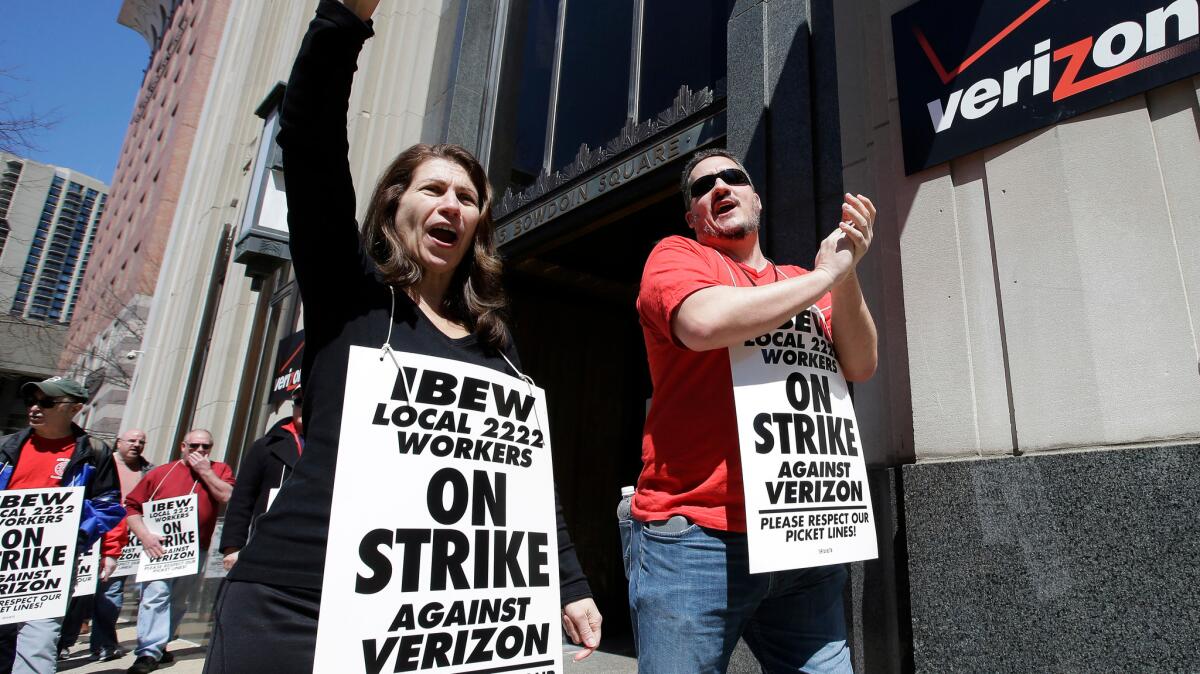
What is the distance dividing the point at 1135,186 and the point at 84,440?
609 centimetres

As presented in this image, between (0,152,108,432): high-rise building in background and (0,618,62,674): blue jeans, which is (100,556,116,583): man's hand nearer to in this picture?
(0,618,62,674): blue jeans

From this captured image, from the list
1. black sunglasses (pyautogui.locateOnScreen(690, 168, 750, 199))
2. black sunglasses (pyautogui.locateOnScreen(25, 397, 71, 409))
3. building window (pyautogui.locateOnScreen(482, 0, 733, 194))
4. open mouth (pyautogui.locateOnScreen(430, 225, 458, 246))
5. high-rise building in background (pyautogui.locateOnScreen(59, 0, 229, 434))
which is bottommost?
black sunglasses (pyautogui.locateOnScreen(25, 397, 71, 409))

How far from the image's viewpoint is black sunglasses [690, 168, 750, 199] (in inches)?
93.5

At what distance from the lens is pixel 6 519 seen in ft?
13.8

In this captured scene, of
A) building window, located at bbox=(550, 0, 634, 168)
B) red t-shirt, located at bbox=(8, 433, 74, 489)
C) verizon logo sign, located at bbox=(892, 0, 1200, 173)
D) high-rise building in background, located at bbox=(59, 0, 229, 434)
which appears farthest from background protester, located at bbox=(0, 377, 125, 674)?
high-rise building in background, located at bbox=(59, 0, 229, 434)

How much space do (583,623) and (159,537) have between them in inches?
237

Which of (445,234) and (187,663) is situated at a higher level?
(445,234)

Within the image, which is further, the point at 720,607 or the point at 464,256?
the point at 464,256

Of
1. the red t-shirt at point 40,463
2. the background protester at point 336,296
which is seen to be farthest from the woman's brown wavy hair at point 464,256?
A: the red t-shirt at point 40,463

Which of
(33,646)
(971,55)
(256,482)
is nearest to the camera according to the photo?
(971,55)

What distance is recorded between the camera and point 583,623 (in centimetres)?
195

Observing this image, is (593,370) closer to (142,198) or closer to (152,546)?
(152,546)

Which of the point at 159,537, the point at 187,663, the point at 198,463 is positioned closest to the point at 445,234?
the point at 198,463

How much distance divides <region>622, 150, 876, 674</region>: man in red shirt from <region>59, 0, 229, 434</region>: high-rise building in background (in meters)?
31.7
